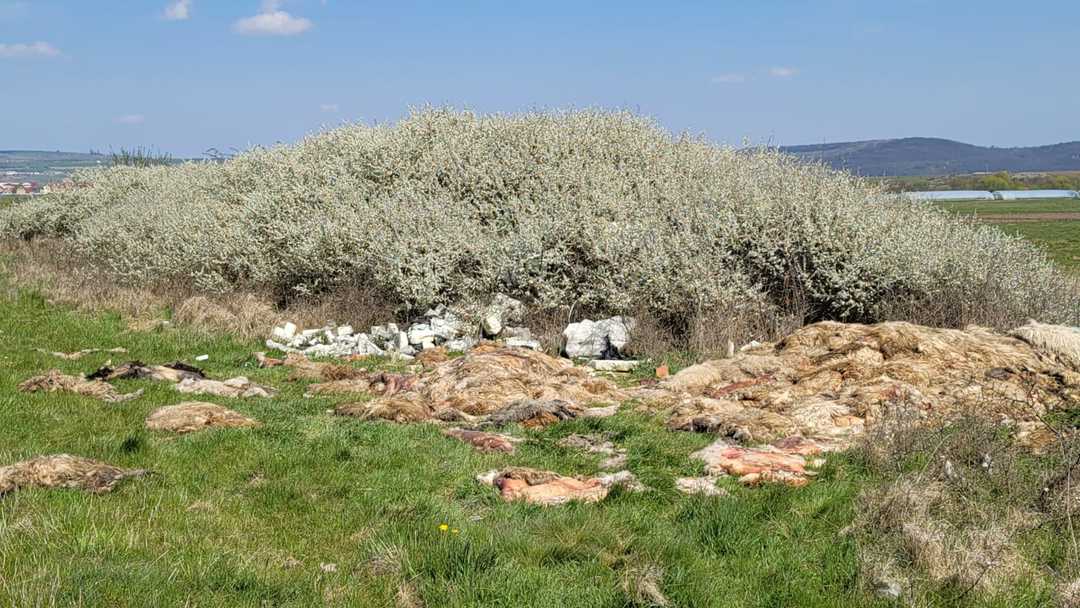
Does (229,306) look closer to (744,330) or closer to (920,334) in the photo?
(744,330)

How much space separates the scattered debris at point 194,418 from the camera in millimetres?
8102

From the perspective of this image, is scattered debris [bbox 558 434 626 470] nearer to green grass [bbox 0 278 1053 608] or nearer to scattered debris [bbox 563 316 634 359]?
green grass [bbox 0 278 1053 608]

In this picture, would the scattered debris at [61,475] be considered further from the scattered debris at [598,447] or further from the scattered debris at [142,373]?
the scattered debris at [142,373]

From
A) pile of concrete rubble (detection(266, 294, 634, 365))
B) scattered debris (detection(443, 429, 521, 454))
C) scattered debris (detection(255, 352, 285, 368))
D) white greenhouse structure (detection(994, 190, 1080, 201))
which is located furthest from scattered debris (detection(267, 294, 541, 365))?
white greenhouse structure (detection(994, 190, 1080, 201))

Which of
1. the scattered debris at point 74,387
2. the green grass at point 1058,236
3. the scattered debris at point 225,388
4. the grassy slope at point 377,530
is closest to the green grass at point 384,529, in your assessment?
the grassy slope at point 377,530

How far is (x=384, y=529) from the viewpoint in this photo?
5.50 m

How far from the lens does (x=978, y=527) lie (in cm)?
529

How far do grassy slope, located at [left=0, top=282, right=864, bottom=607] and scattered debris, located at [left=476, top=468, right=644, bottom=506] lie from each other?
0.49 feet

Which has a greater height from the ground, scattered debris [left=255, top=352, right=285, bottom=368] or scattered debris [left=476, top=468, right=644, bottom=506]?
scattered debris [left=476, top=468, right=644, bottom=506]

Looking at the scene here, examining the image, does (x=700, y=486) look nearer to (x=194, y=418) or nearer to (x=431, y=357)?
(x=194, y=418)

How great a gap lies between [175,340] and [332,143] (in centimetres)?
898

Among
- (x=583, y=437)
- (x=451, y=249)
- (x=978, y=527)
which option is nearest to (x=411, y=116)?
(x=451, y=249)

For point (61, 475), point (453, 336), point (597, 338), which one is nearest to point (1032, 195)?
point (597, 338)

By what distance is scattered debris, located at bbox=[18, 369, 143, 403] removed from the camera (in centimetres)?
953
